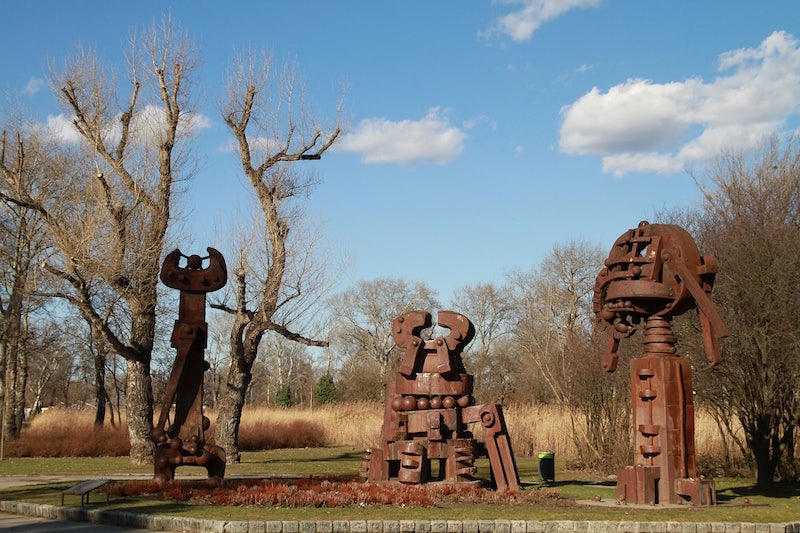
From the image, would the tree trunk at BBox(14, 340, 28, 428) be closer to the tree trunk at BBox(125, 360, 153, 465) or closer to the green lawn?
the tree trunk at BBox(125, 360, 153, 465)

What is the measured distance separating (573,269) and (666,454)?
1419 inches

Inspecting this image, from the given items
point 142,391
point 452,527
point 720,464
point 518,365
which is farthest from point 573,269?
point 452,527

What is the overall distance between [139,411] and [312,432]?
1224cm

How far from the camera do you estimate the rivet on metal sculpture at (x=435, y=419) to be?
588 inches

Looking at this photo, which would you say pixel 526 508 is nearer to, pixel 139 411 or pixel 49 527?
pixel 49 527

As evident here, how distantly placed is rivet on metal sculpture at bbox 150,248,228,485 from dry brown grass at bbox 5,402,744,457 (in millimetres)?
14428

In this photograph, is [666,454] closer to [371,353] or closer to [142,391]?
[142,391]

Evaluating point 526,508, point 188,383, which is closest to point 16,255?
point 188,383

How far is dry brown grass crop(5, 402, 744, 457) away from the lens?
2780 centimetres

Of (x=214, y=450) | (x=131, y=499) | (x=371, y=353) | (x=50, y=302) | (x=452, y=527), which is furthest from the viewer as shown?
(x=371, y=353)

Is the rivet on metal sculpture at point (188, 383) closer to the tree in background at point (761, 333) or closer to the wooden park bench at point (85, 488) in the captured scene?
the wooden park bench at point (85, 488)

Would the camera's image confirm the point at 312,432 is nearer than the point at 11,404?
No

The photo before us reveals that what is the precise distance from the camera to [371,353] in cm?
5928

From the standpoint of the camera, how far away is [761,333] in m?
18.1
